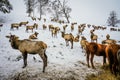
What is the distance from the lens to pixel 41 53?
11.4m

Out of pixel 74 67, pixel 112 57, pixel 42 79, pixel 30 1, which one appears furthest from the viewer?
pixel 30 1

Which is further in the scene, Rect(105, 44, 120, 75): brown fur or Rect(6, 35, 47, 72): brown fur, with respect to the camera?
Rect(6, 35, 47, 72): brown fur

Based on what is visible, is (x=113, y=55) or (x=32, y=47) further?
(x=32, y=47)

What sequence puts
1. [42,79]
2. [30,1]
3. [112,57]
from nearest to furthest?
[42,79], [112,57], [30,1]

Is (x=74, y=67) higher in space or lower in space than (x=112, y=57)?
lower

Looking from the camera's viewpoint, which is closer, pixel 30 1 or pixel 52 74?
pixel 52 74

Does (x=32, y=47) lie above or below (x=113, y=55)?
above

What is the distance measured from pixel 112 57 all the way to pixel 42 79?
417 cm

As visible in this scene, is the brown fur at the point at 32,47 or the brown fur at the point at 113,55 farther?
the brown fur at the point at 32,47

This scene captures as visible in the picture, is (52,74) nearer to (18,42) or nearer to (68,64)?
(68,64)

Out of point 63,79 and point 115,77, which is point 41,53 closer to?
point 63,79

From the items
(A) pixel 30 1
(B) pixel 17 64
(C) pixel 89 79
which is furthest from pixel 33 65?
(A) pixel 30 1

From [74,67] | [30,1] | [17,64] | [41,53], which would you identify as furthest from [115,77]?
[30,1]

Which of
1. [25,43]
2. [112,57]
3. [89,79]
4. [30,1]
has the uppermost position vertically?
[30,1]
